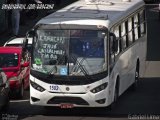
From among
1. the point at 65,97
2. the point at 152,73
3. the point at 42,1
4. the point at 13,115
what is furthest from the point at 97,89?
the point at 42,1

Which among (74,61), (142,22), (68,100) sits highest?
(74,61)

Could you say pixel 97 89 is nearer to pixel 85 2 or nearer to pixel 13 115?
pixel 13 115

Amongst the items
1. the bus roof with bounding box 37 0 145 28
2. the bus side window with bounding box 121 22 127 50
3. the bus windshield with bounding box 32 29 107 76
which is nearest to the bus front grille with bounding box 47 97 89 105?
the bus windshield with bounding box 32 29 107 76

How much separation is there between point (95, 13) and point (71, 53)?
1.81 m

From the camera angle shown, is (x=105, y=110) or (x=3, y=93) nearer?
(x=3, y=93)

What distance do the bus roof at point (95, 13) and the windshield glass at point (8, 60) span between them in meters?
2.48

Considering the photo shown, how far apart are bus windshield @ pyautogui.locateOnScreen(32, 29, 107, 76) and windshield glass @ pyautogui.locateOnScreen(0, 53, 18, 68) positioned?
11.7 ft

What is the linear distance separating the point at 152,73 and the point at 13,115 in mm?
9785

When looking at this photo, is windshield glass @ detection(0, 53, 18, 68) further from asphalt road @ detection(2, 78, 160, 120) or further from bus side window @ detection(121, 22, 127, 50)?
bus side window @ detection(121, 22, 127, 50)

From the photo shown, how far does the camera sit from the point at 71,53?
18.1m

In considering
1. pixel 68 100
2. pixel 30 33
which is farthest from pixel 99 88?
pixel 30 33

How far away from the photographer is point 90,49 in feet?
59.5

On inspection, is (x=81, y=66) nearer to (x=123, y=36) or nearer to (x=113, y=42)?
(x=113, y=42)

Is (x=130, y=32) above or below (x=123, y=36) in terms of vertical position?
below
